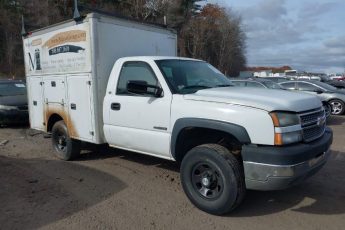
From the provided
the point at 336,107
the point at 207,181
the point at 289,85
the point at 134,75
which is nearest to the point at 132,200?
the point at 207,181

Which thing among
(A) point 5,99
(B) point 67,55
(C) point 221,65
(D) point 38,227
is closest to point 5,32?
(C) point 221,65

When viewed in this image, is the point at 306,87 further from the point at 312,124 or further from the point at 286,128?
the point at 286,128

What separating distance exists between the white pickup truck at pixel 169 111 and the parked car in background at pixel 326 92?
958 centimetres

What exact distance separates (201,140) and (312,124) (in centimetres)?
144

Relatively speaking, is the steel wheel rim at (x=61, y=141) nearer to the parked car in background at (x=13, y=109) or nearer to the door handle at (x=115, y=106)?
the door handle at (x=115, y=106)

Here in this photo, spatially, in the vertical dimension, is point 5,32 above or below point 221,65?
above

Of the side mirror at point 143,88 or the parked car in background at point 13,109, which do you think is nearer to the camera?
the side mirror at point 143,88

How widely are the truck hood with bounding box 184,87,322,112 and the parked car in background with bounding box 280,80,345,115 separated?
36.6 ft

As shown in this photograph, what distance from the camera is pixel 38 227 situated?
4344 millimetres

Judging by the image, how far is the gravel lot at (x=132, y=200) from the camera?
443cm

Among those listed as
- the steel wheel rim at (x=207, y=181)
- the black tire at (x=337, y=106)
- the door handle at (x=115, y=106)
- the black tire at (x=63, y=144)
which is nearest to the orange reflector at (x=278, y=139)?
the steel wheel rim at (x=207, y=181)

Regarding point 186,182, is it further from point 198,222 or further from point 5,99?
point 5,99

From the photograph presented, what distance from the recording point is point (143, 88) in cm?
537

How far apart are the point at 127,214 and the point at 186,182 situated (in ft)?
2.83
